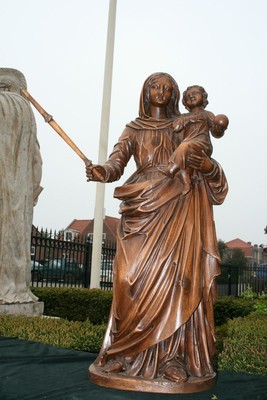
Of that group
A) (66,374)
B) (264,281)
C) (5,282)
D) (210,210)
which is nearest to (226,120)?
(210,210)

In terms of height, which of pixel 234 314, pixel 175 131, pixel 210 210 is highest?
pixel 175 131

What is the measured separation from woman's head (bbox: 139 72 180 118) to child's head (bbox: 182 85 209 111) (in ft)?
0.43

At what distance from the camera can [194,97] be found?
3.11 metres

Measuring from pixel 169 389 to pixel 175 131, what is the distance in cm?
162

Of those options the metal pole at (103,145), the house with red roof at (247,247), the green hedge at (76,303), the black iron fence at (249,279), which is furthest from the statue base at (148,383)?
the house with red roof at (247,247)

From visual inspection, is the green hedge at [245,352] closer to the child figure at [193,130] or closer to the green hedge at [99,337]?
the green hedge at [99,337]

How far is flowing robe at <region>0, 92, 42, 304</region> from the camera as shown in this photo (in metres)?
6.57

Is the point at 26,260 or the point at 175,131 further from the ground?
the point at 175,131

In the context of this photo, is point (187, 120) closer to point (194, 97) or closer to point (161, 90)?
point (194, 97)

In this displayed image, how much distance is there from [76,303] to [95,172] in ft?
24.1

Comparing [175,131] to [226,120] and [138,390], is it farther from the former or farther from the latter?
[138,390]

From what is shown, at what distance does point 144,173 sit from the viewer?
315 centimetres

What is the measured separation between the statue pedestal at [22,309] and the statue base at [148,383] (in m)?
3.80

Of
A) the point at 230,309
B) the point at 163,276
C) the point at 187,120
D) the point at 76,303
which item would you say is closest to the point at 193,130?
the point at 187,120
